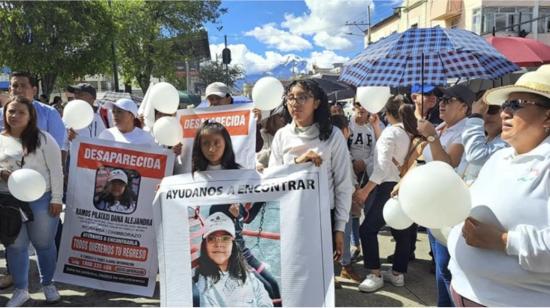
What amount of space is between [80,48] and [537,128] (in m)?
20.8

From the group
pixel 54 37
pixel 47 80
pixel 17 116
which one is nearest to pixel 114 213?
pixel 17 116

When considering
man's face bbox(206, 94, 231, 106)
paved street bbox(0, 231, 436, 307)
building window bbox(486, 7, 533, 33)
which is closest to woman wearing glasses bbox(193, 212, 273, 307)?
paved street bbox(0, 231, 436, 307)

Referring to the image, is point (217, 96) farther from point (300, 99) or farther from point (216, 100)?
point (300, 99)

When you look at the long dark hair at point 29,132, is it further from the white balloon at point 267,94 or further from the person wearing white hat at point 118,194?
the white balloon at point 267,94

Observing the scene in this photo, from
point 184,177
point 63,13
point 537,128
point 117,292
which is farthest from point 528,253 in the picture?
point 63,13

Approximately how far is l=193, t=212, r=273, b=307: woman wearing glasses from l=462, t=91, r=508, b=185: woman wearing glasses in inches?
58.6

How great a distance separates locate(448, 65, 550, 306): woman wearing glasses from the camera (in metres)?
1.57

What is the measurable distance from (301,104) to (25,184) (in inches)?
86.3

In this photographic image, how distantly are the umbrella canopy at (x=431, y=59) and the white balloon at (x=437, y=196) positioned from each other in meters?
1.91

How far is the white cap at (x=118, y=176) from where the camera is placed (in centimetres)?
372

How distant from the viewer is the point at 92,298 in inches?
149

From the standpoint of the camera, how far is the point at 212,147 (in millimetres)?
2746

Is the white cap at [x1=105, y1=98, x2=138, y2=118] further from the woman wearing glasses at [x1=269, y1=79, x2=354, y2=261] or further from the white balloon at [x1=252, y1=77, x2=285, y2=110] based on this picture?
the woman wearing glasses at [x1=269, y1=79, x2=354, y2=261]

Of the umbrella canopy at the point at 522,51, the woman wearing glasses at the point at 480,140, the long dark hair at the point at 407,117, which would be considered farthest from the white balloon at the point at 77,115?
the umbrella canopy at the point at 522,51
